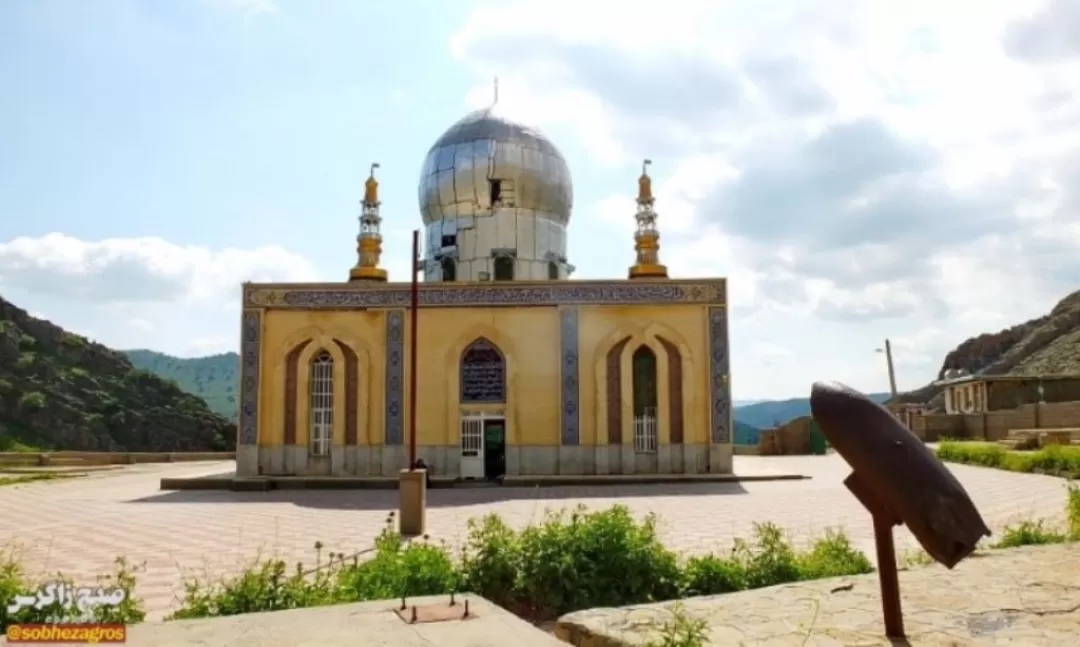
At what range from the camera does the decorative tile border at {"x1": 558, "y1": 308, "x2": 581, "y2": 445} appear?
20656 mm

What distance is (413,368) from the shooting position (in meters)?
13.9

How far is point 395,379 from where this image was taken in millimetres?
20922

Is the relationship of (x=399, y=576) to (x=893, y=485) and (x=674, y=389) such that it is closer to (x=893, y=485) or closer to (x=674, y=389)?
(x=893, y=485)

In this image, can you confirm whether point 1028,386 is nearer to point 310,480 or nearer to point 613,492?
point 613,492

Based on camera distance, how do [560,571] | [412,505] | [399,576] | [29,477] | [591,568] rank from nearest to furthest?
[399,576] → [560,571] → [591,568] → [412,505] → [29,477]

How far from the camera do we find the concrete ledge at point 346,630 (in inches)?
174

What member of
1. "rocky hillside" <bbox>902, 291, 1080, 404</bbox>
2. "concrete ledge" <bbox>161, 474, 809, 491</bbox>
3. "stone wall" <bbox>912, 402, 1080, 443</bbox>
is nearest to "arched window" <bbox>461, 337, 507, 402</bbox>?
"concrete ledge" <bbox>161, 474, 809, 491</bbox>

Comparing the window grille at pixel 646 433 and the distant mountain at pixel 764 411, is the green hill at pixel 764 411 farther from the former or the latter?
the window grille at pixel 646 433

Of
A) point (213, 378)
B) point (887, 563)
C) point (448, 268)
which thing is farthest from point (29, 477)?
point (213, 378)

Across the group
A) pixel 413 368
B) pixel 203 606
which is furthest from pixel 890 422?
pixel 413 368

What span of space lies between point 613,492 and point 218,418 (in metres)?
45.6

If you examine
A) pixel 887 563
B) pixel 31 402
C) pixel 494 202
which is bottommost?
→ pixel 887 563

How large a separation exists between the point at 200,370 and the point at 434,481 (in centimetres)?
13192

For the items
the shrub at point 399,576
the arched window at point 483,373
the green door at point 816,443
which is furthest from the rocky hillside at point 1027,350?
the shrub at point 399,576
